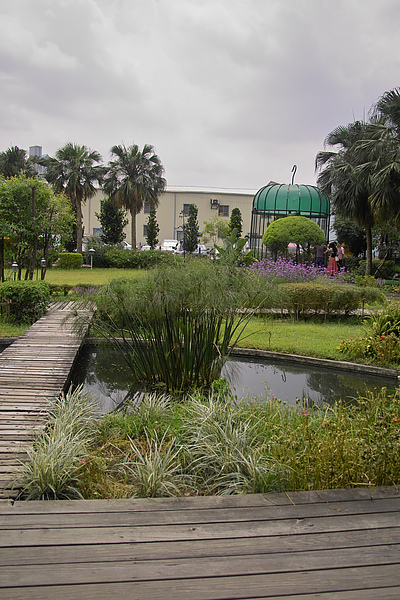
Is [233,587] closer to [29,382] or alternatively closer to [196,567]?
[196,567]

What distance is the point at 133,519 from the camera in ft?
7.72

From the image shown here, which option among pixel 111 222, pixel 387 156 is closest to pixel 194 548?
pixel 387 156

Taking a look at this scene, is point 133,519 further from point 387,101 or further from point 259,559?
point 387,101

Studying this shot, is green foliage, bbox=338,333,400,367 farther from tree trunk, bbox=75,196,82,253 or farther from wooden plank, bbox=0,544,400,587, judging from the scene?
tree trunk, bbox=75,196,82,253

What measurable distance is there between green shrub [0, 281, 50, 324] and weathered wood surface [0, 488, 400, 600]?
7577 millimetres

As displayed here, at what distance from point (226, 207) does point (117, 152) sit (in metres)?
19.8

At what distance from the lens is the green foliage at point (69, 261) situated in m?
24.4

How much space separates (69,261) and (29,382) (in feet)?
66.7

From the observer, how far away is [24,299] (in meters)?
9.55

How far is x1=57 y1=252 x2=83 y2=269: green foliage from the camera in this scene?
24.4 meters

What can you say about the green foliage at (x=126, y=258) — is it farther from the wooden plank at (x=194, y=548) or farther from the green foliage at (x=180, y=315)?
the wooden plank at (x=194, y=548)

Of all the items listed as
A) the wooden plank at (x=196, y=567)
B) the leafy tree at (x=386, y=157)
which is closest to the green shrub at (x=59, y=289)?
the leafy tree at (x=386, y=157)

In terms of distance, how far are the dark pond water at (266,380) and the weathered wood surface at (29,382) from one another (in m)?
0.44

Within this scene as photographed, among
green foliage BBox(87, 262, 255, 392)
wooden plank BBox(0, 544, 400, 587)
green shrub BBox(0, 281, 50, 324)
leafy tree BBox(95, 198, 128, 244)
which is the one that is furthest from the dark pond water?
leafy tree BBox(95, 198, 128, 244)
